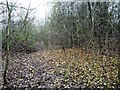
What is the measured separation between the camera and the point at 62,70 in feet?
6.58

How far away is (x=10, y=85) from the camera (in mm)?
1980

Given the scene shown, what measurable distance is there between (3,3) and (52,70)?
0.62 m

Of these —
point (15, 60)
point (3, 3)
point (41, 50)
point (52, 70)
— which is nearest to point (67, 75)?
point (52, 70)

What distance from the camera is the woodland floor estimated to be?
1979mm

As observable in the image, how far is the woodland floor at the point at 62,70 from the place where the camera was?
198 cm

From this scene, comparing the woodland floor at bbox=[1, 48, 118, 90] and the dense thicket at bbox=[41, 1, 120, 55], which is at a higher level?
the dense thicket at bbox=[41, 1, 120, 55]

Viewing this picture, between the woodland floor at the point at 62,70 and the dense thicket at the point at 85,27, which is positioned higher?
the dense thicket at the point at 85,27

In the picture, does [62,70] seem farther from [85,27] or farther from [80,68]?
[85,27]

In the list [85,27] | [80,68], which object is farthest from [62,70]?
[85,27]

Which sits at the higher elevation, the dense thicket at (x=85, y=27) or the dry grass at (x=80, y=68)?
the dense thicket at (x=85, y=27)

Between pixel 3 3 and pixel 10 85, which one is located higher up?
pixel 3 3

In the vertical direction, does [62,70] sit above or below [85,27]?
below

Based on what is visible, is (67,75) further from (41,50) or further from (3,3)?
(3,3)

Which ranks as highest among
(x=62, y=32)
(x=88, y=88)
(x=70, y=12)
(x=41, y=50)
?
(x=70, y=12)
